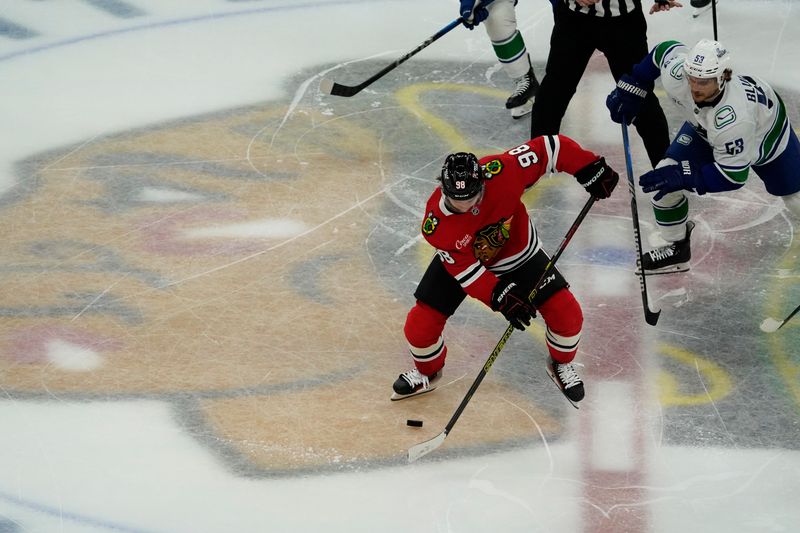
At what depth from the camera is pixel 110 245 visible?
4676mm

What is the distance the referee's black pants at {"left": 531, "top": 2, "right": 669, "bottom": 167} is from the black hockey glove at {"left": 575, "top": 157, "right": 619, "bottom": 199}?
87 centimetres

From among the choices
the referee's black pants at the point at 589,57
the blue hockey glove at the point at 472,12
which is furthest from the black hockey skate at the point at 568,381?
the blue hockey glove at the point at 472,12

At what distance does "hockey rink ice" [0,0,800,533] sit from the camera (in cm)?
350

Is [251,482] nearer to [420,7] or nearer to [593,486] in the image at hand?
[593,486]

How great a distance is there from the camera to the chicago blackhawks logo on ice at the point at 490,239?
12.0 ft

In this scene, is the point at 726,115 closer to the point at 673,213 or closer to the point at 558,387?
the point at 673,213

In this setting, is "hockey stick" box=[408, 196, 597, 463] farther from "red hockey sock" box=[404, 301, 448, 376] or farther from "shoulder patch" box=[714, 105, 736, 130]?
"shoulder patch" box=[714, 105, 736, 130]

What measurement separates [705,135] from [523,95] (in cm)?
149

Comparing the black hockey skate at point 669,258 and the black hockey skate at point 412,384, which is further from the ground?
the black hockey skate at point 412,384

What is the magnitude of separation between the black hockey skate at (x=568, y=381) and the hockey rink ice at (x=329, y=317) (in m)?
0.05

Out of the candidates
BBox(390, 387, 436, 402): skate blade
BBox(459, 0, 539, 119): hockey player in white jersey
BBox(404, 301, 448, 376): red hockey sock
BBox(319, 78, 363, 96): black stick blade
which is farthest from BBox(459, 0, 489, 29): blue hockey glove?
BBox(390, 387, 436, 402): skate blade

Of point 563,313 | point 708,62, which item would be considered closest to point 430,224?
point 563,313

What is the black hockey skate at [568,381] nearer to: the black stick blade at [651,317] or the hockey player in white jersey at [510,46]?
the black stick blade at [651,317]

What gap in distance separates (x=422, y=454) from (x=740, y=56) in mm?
3312
